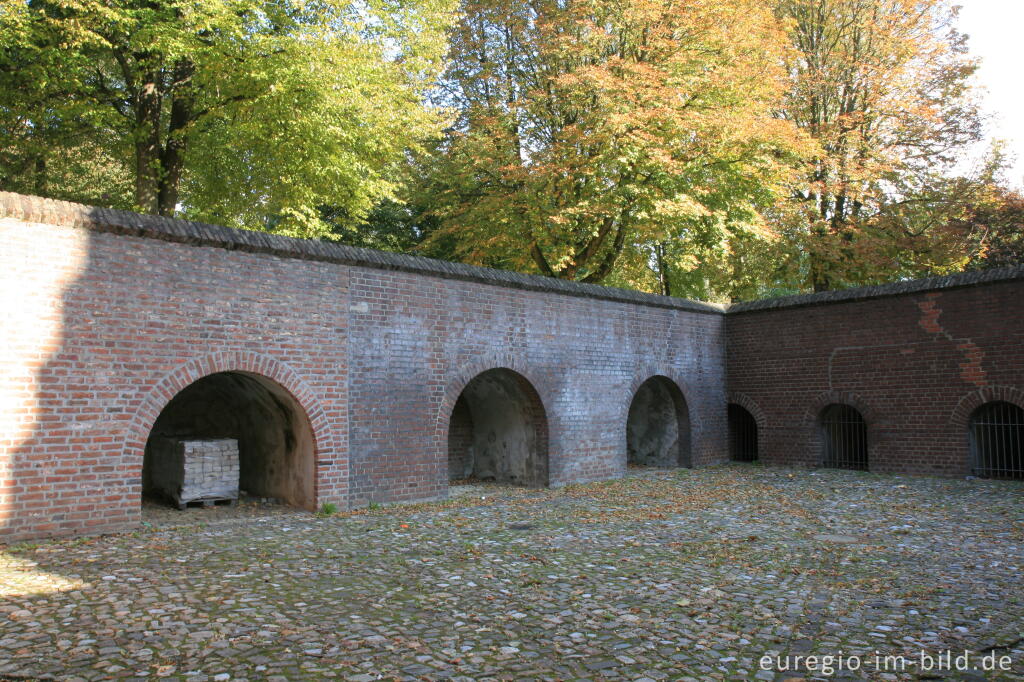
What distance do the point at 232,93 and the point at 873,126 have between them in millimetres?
18489

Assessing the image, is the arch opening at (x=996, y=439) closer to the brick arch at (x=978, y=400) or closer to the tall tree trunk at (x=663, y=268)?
the brick arch at (x=978, y=400)

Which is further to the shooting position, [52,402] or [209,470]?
[209,470]

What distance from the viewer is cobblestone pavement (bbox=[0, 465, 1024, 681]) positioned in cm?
432

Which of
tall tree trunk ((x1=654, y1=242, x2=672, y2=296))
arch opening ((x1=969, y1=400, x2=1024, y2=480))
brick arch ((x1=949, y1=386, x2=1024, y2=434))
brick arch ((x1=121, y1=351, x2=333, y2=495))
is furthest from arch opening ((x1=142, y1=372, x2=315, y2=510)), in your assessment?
tall tree trunk ((x1=654, y1=242, x2=672, y2=296))

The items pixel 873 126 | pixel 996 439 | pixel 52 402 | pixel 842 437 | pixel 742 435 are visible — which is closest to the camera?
pixel 52 402

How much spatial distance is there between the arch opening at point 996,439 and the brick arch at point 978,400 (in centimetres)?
23

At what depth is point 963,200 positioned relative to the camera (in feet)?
66.1

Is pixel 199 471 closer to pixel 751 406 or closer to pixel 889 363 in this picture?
pixel 751 406

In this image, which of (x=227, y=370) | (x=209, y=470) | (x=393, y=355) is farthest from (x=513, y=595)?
(x=209, y=470)

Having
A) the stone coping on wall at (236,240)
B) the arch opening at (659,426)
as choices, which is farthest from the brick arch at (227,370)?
the arch opening at (659,426)

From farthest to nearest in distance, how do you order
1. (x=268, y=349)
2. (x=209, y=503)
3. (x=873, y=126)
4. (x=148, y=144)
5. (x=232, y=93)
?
(x=873, y=126) → (x=148, y=144) → (x=232, y=93) → (x=209, y=503) → (x=268, y=349)

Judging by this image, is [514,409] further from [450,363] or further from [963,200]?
[963,200]

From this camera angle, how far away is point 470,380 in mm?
12227

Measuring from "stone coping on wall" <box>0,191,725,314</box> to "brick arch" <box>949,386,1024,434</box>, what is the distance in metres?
7.55
